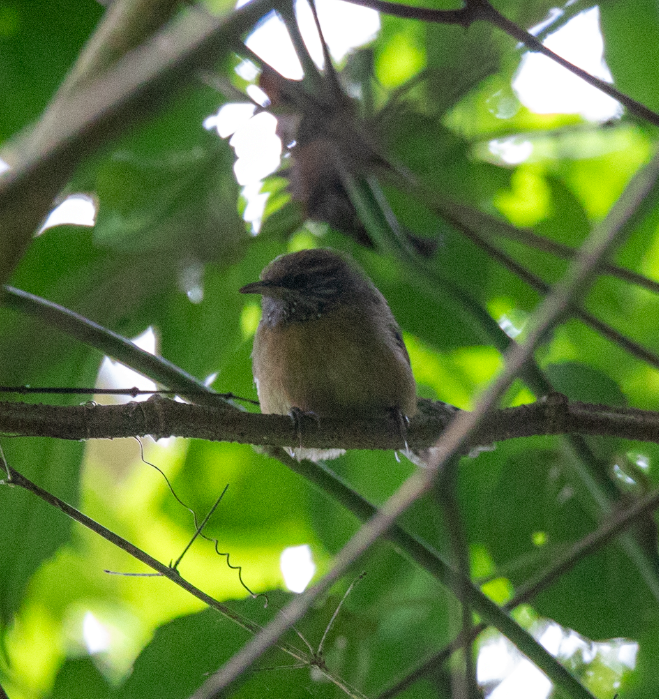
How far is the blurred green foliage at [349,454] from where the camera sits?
2824 millimetres

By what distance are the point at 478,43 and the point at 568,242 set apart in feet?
3.45

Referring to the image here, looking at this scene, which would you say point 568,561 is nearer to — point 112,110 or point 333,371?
point 333,371

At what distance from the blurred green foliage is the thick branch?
0.30 metres

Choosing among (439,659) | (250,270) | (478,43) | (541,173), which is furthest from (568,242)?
(439,659)

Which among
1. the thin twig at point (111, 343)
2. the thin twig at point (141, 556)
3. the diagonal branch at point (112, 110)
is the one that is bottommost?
the diagonal branch at point (112, 110)

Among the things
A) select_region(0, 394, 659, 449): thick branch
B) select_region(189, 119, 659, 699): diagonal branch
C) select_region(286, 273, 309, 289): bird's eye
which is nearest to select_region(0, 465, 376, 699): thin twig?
select_region(0, 394, 659, 449): thick branch

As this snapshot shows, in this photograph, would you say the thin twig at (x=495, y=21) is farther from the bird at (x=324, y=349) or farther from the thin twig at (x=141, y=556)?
the thin twig at (x=141, y=556)

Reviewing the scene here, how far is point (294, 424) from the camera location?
8.93 feet

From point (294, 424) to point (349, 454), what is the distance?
94 cm

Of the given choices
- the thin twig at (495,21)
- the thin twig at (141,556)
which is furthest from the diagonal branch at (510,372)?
the thin twig at (495,21)

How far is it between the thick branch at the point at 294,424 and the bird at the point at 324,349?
2.05 feet

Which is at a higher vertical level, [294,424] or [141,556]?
[294,424]

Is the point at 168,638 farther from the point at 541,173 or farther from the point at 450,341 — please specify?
the point at 541,173

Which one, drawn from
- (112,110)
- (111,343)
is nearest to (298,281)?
(111,343)
